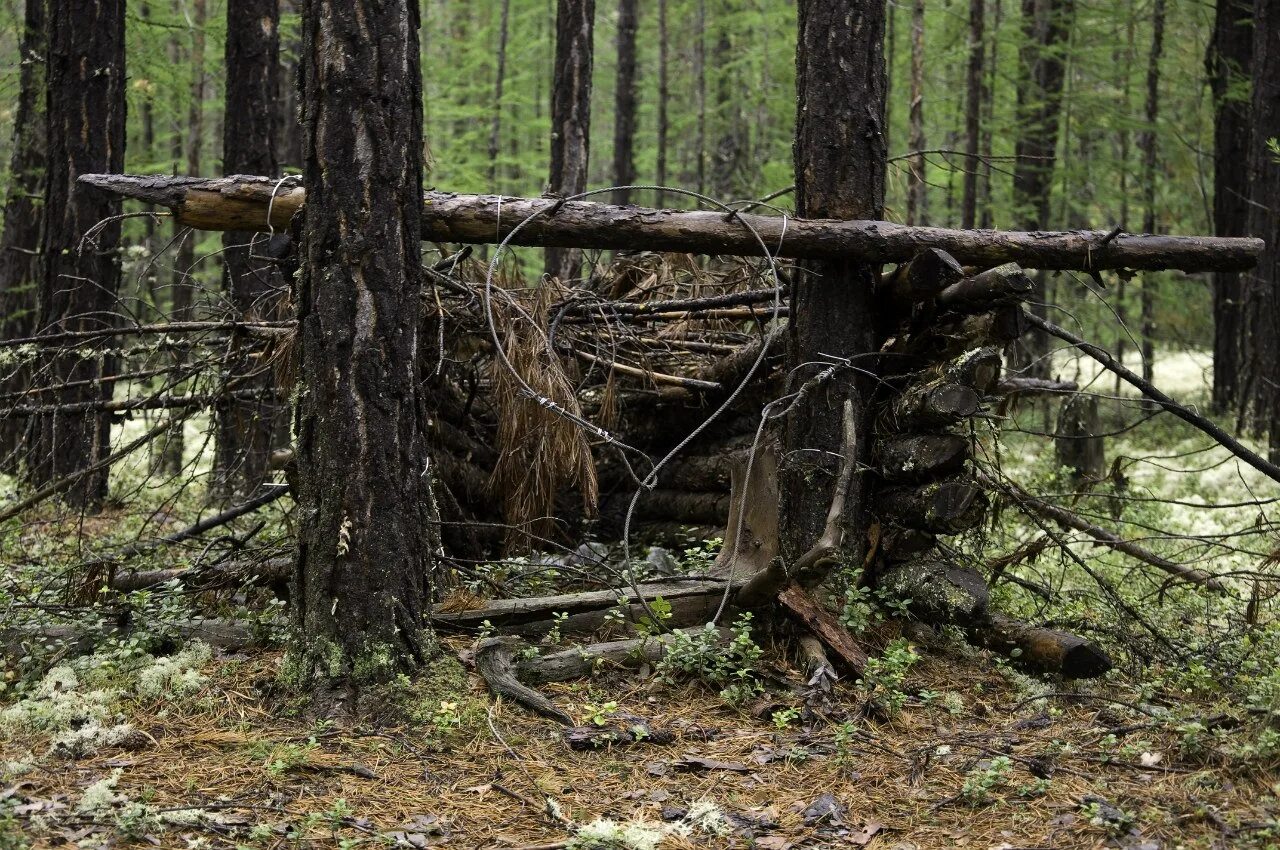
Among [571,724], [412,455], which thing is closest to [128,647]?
[412,455]

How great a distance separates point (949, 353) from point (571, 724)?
281cm

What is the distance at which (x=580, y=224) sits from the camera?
5.45 meters

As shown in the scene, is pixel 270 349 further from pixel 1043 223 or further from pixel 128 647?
pixel 1043 223

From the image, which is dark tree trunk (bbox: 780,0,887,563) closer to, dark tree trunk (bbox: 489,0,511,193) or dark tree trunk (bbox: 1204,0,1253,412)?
dark tree trunk (bbox: 1204,0,1253,412)

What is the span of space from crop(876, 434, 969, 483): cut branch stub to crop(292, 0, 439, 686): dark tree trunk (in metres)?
2.57

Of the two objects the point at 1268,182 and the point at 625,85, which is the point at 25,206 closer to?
the point at 625,85

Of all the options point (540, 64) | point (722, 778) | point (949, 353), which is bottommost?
point (722, 778)

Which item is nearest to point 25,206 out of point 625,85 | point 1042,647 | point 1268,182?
point 1042,647

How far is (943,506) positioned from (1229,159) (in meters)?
12.2

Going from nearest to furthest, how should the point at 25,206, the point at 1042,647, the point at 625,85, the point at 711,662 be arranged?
1. the point at 711,662
2. the point at 1042,647
3. the point at 25,206
4. the point at 625,85

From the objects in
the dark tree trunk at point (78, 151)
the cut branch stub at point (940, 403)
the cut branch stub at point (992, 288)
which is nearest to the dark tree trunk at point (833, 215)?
the cut branch stub at point (940, 403)

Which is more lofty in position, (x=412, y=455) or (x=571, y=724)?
(x=412, y=455)

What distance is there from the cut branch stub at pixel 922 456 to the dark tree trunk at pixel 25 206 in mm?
8341

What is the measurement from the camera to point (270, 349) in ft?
20.9
